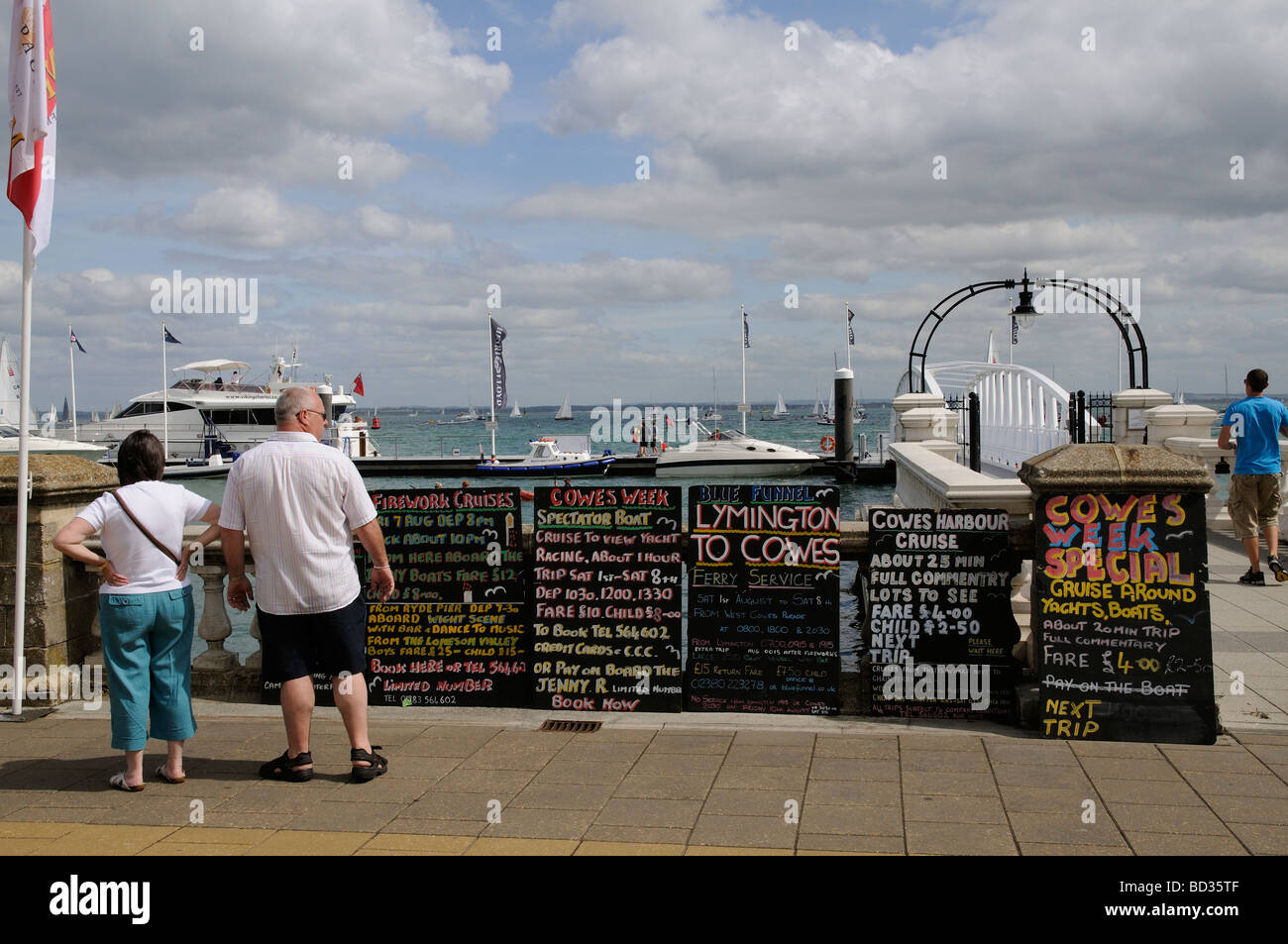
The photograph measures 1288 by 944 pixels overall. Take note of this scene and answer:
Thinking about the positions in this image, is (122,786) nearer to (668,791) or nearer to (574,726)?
(574,726)

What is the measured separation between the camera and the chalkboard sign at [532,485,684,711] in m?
6.15

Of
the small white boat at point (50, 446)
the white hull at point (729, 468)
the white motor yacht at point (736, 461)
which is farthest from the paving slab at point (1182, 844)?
the small white boat at point (50, 446)

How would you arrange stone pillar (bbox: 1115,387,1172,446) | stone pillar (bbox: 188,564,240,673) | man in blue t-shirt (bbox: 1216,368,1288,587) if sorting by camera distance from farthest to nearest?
stone pillar (bbox: 1115,387,1172,446)
man in blue t-shirt (bbox: 1216,368,1288,587)
stone pillar (bbox: 188,564,240,673)

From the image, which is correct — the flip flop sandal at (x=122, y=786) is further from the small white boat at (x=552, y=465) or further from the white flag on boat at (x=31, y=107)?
the small white boat at (x=552, y=465)

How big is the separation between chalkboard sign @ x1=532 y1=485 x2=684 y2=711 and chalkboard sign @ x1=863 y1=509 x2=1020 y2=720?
118 cm

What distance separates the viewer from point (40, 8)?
244 inches

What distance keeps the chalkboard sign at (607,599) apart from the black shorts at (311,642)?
144 cm

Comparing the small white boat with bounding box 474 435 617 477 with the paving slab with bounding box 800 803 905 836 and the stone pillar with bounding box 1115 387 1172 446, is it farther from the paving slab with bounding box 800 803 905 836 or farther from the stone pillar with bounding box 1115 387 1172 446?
the paving slab with bounding box 800 803 905 836

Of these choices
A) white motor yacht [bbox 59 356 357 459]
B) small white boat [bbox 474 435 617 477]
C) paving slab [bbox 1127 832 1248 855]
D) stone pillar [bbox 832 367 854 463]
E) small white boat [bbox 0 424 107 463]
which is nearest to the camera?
paving slab [bbox 1127 832 1248 855]

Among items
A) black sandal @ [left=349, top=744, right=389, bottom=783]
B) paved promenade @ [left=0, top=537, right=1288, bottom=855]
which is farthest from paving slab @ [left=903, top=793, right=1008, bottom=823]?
black sandal @ [left=349, top=744, right=389, bottom=783]

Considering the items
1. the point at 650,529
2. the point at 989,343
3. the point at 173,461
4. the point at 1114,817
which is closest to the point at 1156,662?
the point at 1114,817

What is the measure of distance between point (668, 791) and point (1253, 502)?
753cm

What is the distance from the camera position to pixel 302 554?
491 cm

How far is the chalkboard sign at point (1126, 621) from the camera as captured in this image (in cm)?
540
